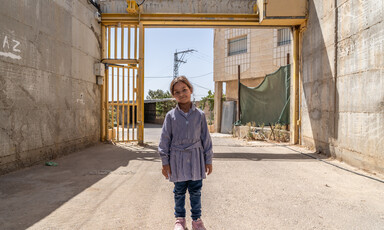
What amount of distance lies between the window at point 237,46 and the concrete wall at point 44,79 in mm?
11216

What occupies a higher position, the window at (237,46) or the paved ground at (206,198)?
the window at (237,46)

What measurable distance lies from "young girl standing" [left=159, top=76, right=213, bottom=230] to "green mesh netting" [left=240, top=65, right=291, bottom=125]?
810 cm

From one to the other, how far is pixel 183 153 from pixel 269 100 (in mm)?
9266

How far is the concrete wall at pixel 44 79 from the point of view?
4.64 metres

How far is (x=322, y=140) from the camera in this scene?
22.3 feet

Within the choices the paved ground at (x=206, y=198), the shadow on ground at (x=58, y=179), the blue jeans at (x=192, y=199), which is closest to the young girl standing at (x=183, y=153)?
the blue jeans at (x=192, y=199)

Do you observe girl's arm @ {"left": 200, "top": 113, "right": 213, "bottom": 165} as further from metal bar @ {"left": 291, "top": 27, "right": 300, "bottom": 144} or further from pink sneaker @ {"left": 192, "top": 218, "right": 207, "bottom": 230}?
metal bar @ {"left": 291, "top": 27, "right": 300, "bottom": 144}

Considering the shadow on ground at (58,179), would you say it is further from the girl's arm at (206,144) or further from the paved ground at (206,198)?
the girl's arm at (206,144)

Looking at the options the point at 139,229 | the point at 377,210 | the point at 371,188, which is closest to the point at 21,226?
the point at 139,229

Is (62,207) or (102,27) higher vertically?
(102,27)

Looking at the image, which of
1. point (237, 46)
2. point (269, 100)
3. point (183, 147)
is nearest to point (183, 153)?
point (183, 147)

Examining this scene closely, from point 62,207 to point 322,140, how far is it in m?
5.99

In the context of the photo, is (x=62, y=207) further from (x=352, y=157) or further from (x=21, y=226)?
(x=352, y=157)

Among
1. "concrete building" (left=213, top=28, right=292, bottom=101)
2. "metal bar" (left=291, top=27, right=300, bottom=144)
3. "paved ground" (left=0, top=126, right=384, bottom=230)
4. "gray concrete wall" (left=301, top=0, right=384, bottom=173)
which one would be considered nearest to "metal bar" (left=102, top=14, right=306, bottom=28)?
"metal bar" (left=291, top=27, right=300, bottom=144)
